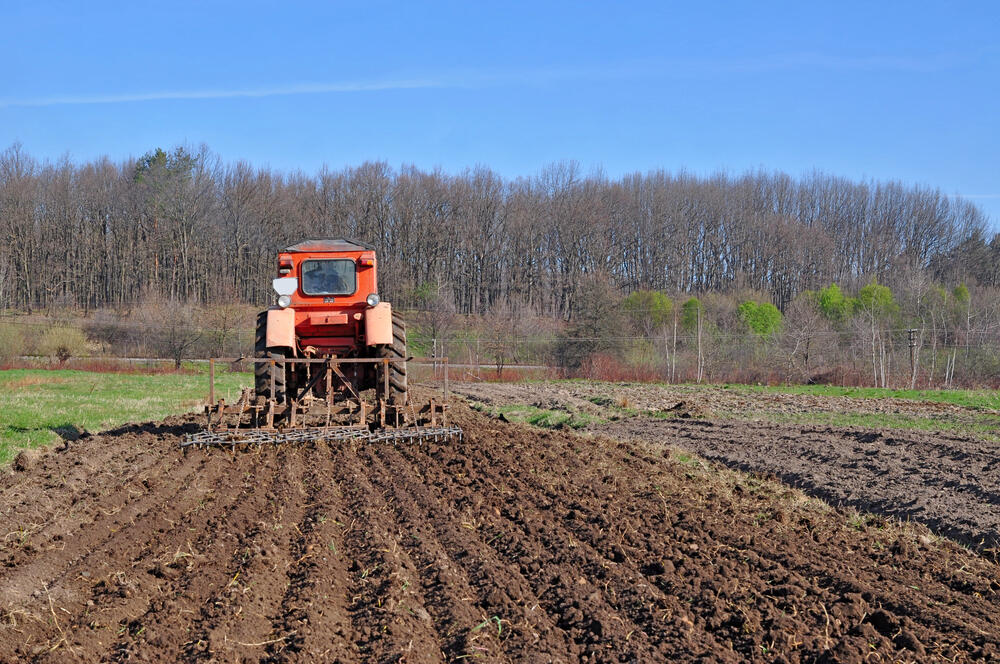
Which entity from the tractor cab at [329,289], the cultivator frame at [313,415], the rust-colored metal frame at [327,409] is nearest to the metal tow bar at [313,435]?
the cultivator frame at [313,415]

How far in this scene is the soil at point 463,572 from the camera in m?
4.04

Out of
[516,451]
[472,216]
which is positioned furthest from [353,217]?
[516,451]

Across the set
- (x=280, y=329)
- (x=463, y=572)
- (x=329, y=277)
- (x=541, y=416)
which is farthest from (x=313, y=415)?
(x=541, y=416)

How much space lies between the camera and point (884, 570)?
5445 millimetres

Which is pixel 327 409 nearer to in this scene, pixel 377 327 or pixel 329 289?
pixel 377 327

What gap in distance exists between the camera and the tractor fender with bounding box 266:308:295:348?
11375mm

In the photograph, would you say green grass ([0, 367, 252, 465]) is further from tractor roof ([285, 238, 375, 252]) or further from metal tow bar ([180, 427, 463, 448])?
tractor roof ([285, 238, 375, 252])

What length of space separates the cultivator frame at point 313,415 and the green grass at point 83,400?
2563mm

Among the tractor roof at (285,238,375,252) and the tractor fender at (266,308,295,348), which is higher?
the tractor roof at (285,238,375,252)

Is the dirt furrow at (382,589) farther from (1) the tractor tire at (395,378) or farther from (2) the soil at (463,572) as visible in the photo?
(1) the tractor tire at (395,378)

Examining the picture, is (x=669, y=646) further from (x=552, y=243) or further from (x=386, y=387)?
(x=552, y=243)

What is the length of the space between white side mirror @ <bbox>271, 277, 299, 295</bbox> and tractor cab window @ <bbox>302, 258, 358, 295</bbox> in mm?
570

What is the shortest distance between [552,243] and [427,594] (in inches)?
2039

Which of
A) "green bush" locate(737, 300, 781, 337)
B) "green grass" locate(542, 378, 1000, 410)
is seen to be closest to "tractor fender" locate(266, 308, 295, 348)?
"green grass" locate(542, 378, 1000, 410)
